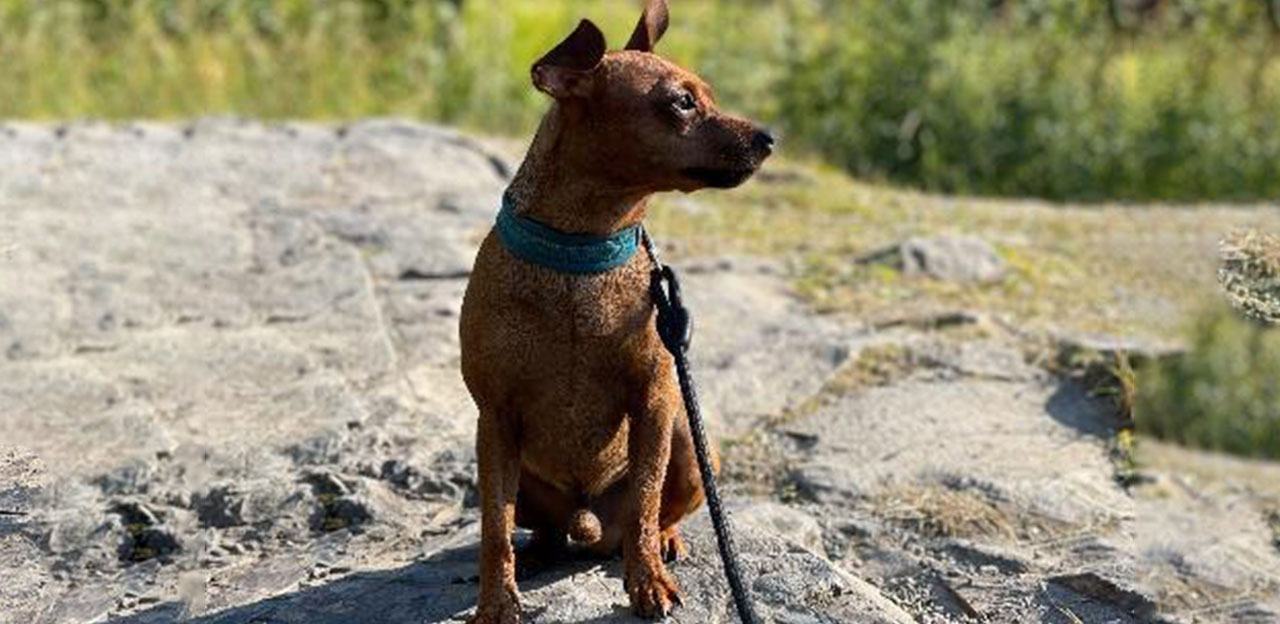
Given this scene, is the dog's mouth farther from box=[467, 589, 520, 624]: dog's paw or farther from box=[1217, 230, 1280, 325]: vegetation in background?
box=[1217, 230, 1280, 325]: vegetation in background

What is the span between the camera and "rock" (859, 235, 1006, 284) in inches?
284

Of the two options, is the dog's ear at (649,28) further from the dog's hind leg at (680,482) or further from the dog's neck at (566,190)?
the dog's hind leg at (680,482)

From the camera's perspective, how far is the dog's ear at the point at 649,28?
143 inches

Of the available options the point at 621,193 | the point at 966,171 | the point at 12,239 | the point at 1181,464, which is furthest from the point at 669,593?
the point at 966,171

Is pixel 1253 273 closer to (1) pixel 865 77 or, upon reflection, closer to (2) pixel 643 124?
(2) pixel 643 124

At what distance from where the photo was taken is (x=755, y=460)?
524 cm

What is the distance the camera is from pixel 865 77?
1024 centimetres

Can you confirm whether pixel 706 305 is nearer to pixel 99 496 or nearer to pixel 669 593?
pixel 99 496

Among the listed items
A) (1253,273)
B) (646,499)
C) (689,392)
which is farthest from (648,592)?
(1253,273)

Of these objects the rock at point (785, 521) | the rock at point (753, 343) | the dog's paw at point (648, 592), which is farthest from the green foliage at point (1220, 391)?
the dog's paw at point (648, 592)

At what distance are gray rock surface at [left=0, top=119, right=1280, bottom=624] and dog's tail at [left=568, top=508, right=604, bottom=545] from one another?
4.4 inches

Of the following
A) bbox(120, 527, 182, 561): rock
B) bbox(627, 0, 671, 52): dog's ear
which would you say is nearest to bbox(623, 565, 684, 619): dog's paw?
bbox(627, 0, 671, 52): dog's ear

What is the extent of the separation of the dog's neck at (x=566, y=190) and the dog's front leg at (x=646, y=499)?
344 mm

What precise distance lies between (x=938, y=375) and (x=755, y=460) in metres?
0.98
